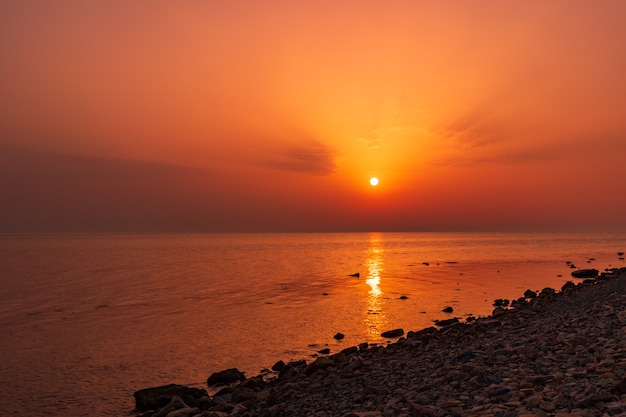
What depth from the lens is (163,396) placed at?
1574 cm

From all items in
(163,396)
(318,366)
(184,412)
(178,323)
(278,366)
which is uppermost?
(318,366)

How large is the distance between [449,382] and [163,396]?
9962mm

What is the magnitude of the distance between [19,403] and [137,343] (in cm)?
881

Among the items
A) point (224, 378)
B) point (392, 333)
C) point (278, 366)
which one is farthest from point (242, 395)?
point (392, 333)

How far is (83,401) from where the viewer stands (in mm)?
16703

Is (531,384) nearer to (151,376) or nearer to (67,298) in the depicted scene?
(151,376)

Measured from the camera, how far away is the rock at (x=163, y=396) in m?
15.6

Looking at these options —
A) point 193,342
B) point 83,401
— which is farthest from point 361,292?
point 83,401

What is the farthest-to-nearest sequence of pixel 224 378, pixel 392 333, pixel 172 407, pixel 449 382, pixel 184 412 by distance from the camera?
pixel 392 333 → pixel 224 378 → pixel 172 407 → pixel 184 412 → pixel 449 382

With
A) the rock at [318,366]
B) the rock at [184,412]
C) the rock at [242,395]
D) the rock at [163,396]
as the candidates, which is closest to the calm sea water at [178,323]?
the rock at [163,396]

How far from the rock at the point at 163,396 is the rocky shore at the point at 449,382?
0.03 m

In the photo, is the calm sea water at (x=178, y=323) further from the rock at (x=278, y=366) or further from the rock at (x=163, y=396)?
the rock at (x=278, y=366)

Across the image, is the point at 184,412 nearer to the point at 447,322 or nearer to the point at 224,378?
the point at 224,378

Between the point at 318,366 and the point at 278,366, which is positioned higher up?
the point at 318,366
